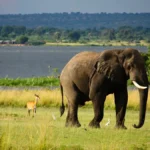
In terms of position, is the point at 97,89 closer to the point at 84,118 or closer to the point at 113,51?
the point at 113,51

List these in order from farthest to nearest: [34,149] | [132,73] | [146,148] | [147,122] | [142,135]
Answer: [147,122] < [132,73] < [142,135] < [146,148] < [34,149]

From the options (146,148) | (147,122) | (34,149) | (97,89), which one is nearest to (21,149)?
(34,149)

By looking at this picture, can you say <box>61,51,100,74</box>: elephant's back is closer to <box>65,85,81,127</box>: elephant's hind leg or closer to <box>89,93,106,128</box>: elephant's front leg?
<box>65,85,81,127</box>: elephant's hind leg

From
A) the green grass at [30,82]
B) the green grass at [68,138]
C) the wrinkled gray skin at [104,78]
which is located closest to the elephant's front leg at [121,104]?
the wrinkled gray skin at [104,78]

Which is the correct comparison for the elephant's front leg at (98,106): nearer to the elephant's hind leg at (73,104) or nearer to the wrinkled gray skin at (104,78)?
the wrinkled gray skin at (104,78)

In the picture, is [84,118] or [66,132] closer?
[66,132]

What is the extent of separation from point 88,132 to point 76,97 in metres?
3.36

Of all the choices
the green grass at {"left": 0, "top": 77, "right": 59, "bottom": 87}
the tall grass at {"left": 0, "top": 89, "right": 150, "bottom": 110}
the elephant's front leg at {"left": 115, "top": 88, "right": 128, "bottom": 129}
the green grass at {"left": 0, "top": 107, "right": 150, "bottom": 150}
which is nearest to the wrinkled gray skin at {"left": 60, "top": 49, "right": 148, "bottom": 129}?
the elephant's front leg at {"left": 115, "top": 88, "right": 128, "bottom": 129}

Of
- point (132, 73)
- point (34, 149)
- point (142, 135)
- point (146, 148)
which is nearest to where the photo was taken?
point (34, 149)

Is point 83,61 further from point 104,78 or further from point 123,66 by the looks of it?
point 123,66

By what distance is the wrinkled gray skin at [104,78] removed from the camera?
65.0 ft

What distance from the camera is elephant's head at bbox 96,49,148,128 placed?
19562 mm

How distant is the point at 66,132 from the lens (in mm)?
17578

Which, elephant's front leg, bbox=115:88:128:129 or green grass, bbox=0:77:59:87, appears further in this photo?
green grass, bbox=0:77:59:87
